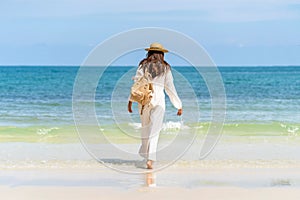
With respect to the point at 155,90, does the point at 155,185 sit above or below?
below

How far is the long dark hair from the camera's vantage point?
7.75 m

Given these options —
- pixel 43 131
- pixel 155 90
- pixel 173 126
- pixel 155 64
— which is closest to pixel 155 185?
pixel 155 90

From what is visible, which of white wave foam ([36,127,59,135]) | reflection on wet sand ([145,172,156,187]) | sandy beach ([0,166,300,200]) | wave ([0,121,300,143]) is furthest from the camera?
white wave foam ([36,127,59,135])

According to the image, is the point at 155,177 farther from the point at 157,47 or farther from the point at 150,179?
the point at 157,47

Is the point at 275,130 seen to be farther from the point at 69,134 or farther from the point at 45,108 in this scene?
the point at 45,108

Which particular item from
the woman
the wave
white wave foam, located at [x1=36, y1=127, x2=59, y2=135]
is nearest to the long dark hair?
the woman

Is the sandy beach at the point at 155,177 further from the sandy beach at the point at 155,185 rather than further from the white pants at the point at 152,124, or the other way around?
the white pants at the point at 152,124

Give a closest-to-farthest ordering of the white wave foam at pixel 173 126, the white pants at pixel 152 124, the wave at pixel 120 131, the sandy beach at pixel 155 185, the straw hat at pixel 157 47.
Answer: the sandy beach at pixel 155 185 → the straw hat at pixel 157 47 → the white pants at pixel 152 124 → the wave at pixel 120 131 → the white wave foam at pixel 173 126

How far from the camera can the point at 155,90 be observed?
7.79 metres

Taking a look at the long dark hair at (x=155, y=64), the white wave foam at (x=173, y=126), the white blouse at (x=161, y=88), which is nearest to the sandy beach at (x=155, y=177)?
the white blouse at (x=161, y=88)

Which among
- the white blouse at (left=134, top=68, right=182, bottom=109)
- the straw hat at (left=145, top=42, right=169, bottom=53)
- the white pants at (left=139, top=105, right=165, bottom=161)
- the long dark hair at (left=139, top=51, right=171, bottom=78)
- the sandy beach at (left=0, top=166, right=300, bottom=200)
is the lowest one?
the sandy beach at (left=0, top=166, right=300, bottom=200)

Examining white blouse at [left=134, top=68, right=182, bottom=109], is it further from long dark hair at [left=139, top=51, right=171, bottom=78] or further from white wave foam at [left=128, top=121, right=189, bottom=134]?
white wave foam at [left=128, top=121, right=189, bottom=134]

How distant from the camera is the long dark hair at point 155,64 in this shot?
7.75 meters

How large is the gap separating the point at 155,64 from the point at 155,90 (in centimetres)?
31
